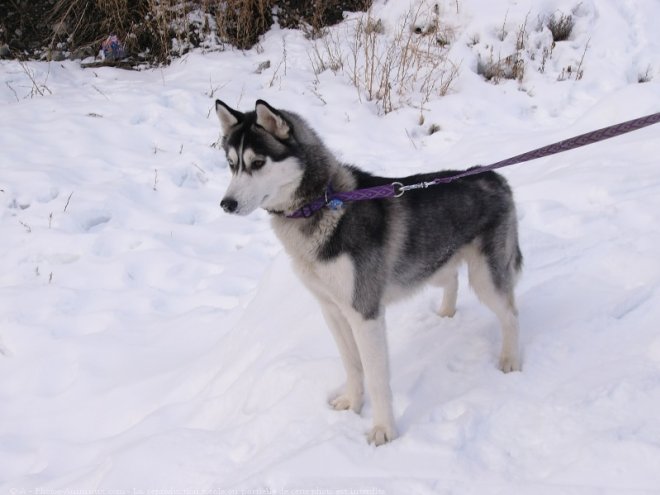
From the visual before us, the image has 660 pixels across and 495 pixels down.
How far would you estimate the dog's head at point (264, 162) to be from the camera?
268cm

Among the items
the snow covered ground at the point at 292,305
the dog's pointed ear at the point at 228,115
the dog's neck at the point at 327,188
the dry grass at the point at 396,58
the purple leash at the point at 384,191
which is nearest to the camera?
the snow covered ground at the point at 292,305

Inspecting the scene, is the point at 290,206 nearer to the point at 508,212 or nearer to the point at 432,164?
the point at 508,212

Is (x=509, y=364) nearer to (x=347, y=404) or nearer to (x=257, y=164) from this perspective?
(x=347, y=404)

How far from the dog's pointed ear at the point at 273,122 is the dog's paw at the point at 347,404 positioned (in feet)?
4.59

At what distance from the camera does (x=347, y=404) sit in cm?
303

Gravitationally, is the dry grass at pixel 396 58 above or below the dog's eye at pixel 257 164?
below

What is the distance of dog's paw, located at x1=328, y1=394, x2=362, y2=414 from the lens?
302 cm

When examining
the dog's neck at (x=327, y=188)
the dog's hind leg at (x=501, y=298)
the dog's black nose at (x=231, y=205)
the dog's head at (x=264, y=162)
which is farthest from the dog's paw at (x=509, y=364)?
the dog's black nose at (x=231, y=205)

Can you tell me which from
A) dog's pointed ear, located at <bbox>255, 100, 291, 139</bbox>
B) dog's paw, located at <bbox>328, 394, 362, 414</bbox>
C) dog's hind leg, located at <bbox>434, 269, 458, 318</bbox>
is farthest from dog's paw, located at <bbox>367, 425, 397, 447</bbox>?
dog's pointed ear, located at <bbox>255, 100, 291, 139</bbox>

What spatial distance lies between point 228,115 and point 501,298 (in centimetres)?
176

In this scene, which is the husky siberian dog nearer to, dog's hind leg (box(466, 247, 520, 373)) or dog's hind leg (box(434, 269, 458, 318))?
dog's hind leg (box(466, 247, 520, 373))

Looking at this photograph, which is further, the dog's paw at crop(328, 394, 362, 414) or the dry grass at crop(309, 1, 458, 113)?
the dry grass at crop(309, 1, 458, 113)

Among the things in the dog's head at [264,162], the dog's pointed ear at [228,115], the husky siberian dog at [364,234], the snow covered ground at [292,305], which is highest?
the dog's pointed ear at [228,115]

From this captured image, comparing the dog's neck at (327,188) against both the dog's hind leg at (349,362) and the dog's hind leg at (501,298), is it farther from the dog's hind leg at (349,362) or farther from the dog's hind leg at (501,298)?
the dog's hind leg at (501,298)
